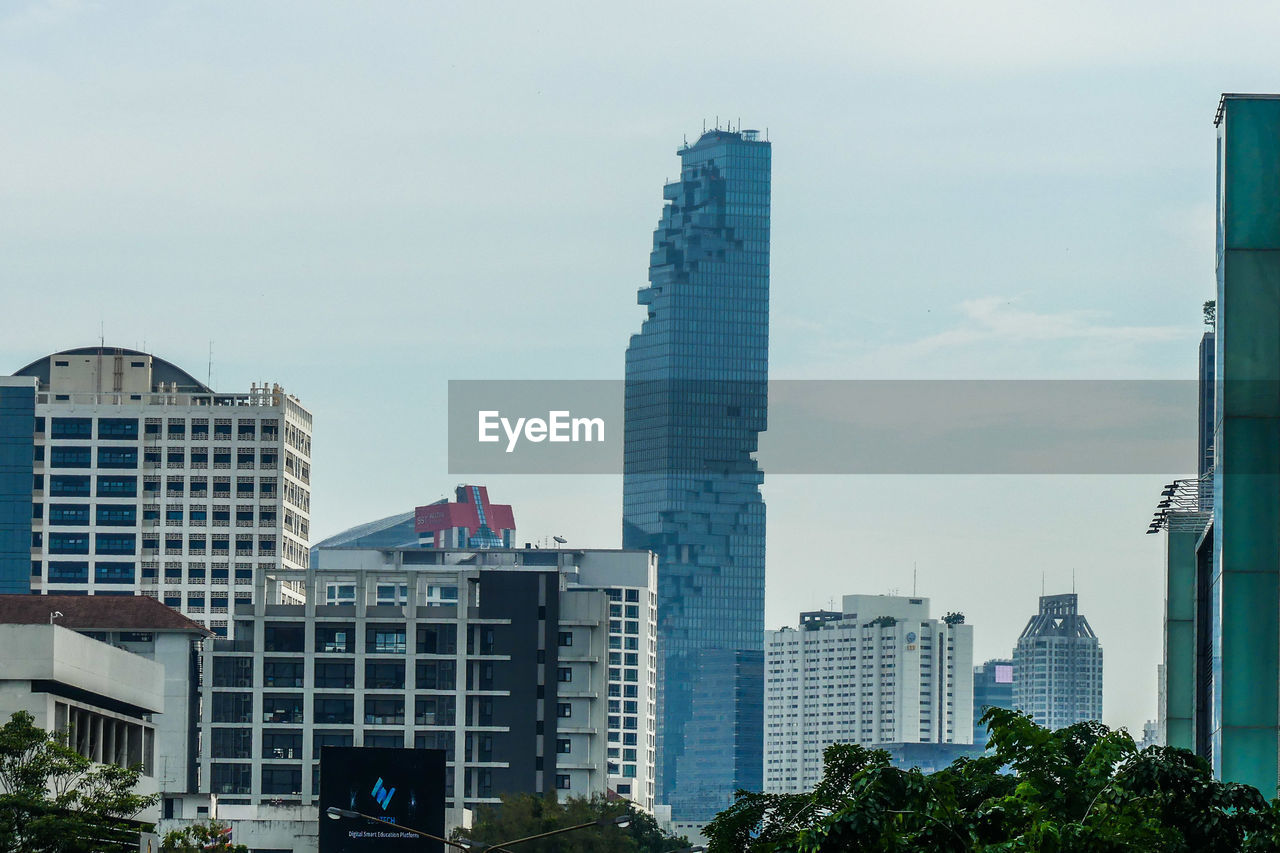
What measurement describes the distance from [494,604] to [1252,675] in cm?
14068

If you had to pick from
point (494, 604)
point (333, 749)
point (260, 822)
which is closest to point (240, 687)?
point (494, 604)

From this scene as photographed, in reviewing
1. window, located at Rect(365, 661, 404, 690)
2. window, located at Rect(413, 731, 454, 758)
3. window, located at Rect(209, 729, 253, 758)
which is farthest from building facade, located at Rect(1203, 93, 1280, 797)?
window, located at Rect(209, 729, 253, 758)

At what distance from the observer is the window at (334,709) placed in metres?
182

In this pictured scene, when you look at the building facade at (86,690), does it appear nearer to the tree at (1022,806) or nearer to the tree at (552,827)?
the tree at (552,827)

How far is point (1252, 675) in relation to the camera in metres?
46.0

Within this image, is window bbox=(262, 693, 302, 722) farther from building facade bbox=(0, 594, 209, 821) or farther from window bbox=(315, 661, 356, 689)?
building facade bbox=(0, 594, 209, 821)

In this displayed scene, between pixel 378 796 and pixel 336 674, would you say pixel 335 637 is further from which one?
pixel 378 796

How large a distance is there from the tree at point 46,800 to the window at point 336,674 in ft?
336

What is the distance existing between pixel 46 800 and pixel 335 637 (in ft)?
350

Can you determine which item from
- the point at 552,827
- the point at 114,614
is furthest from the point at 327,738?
the point at 552,827

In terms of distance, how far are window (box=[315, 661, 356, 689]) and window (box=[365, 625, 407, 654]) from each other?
2043 mm

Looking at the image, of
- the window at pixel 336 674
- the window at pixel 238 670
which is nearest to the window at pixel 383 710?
the window at pixel 336 674

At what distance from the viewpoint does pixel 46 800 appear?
77.4 metres

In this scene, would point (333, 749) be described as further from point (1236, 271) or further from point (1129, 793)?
point (1129, 793)
